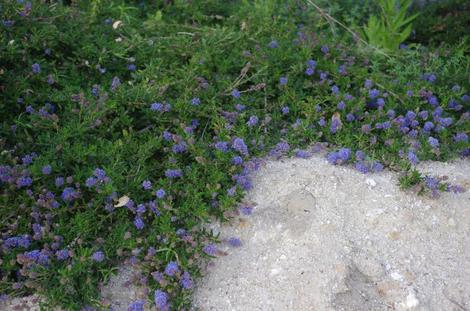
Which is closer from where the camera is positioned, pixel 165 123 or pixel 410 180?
pixel 410 180

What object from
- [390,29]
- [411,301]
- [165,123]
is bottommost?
[411,301]

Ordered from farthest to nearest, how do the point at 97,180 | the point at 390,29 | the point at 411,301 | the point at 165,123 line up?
the point at 390,29
the point at 165,123
the point at 97,180
the point at 411,301

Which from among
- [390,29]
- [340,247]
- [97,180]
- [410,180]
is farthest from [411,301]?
[390,29]

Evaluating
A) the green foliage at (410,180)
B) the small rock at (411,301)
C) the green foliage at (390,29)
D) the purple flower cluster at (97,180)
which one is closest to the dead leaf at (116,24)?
the purple flower cluster at (97,180)

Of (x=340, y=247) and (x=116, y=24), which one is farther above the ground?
(x=116, y=24)

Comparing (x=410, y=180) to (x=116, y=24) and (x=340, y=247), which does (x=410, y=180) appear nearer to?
(x=340, y=247)

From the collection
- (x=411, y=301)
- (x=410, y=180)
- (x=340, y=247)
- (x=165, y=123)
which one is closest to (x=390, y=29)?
(x=410, y=180)

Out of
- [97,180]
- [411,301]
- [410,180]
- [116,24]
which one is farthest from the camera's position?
[116,24]

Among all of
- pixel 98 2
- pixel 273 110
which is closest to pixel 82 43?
pixel 98 2

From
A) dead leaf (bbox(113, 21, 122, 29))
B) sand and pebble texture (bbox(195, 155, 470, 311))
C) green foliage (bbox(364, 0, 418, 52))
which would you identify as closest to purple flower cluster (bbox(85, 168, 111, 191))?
sand and pebble texture (bbox(195, 155, 470, 311))
